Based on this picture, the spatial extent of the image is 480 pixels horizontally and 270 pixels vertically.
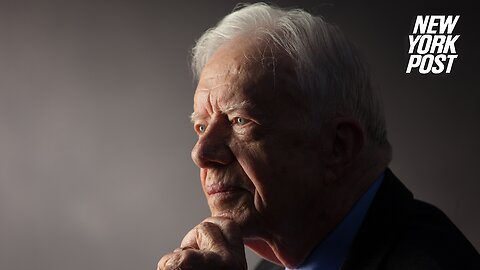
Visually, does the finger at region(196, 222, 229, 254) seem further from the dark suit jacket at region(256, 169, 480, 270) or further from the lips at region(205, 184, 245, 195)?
the dark suit jacket at region(256, 169, 480, 270)

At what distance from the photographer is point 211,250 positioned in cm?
110

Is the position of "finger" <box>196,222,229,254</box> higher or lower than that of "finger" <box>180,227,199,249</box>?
higher

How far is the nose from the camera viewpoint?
48.2 inches

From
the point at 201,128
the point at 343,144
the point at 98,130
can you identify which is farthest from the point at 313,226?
the point at 98,130

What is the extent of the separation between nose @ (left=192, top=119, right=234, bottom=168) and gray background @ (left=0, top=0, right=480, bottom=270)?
1868mm

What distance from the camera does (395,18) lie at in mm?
2914

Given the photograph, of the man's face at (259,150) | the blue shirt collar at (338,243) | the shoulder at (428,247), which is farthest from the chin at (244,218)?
the shoulder at (428,247)

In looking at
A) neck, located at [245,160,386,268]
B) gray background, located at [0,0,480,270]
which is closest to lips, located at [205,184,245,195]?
neck, located at [245,160,386,268]

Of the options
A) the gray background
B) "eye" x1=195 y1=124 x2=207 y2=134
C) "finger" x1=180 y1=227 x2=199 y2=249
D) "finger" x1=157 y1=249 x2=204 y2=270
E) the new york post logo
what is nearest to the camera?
"finger" x1=157 y1=249 x2=204 y2=270

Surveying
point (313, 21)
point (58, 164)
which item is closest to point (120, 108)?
point (58, 164)

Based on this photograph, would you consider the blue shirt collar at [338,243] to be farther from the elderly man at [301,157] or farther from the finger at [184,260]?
the finger at [184,260]

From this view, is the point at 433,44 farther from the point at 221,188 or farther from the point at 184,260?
the point at 184,260

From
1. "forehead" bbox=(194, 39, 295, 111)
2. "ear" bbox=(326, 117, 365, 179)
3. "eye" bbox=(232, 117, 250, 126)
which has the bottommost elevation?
"ear" bbox=(326, 117, 365, 179)

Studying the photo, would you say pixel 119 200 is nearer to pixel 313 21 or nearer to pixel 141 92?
pixel 141 92
